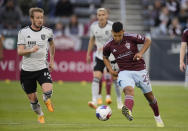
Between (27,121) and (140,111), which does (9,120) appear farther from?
(140,111)

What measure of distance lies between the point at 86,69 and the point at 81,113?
950 cm

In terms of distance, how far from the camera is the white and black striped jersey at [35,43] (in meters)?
12.2

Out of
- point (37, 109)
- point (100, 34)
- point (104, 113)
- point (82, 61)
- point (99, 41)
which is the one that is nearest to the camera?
point (104, 113)

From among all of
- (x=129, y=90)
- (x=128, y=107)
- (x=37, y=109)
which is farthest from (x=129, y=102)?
(x=37, y=109)

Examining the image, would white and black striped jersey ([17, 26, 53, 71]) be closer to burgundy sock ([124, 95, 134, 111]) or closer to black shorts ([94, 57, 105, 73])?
burgundy sock ([124, 95, 134, 111])

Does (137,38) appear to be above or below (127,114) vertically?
above

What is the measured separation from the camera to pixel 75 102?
56.3 ft

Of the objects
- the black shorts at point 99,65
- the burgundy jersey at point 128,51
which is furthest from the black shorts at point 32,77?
the black shorts at point 99,65

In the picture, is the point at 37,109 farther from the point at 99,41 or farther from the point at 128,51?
the point at 99,41

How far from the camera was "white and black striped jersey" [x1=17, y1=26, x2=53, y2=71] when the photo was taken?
12164 mm

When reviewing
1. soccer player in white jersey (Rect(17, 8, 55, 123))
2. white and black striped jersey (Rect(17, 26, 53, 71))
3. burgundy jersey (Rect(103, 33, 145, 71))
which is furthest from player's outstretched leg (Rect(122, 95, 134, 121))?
white and black striped jersey (Rect(17, 26, 53, 71))

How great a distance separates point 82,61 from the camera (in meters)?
24.0

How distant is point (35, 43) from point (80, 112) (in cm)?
322

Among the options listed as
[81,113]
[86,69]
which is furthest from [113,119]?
[86,69]
